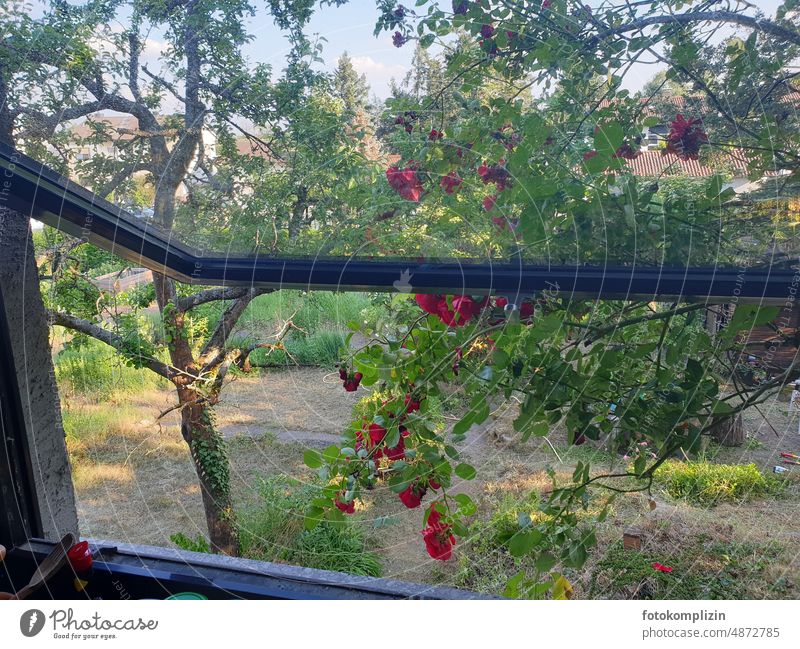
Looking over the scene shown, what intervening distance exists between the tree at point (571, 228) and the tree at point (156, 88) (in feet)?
0.37

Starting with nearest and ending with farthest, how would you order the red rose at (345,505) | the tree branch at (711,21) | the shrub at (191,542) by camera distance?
the tree branch at (711,21) < the red rose at (345,505) < the shrub at (191,542)

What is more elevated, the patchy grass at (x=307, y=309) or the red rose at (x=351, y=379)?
the patchy grass at (x=307, y=309)

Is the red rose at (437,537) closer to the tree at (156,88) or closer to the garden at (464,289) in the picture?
the garden at (464,289)

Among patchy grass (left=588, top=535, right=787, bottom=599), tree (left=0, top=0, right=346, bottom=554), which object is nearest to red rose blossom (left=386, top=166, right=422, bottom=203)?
tree (left=0, top=0, right=346, bottom=554)

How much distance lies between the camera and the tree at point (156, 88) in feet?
1.65

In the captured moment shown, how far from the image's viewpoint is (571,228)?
0.44 m

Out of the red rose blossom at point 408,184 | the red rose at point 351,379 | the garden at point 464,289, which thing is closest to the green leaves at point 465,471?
the garden at point 464,289

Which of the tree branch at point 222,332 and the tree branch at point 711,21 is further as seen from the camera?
the tree branch at point 222,332

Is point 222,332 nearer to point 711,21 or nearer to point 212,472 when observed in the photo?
point 212,472

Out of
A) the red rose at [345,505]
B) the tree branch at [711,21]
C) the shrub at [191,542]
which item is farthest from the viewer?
the shrub at [191,542]

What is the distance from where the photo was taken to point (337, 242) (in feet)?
1.57

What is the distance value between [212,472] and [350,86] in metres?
0.37

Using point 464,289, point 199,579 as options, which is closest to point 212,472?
point 199,579
